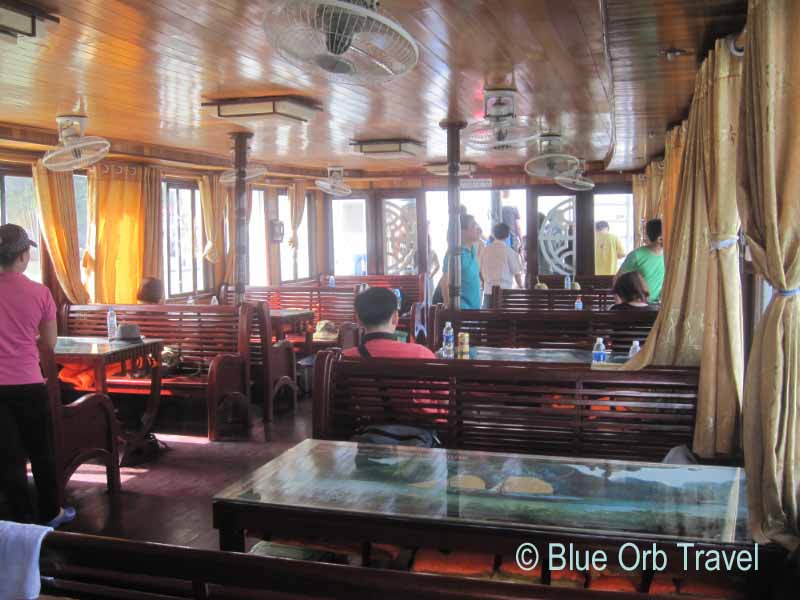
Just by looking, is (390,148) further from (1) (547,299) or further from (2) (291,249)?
(2) (291,249)

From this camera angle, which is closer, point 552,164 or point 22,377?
point 22,377

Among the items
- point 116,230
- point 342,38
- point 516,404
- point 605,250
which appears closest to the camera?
point 342,38

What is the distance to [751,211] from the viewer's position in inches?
88.6

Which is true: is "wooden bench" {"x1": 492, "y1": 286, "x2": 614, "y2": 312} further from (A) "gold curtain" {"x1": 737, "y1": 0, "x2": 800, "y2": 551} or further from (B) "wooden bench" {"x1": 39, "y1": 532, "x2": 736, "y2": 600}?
(B) "wooden bench" {"x1": 39, "y1": 532, "x2": 736, "y2": 600}

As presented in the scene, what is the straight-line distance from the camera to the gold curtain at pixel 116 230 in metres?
8.56

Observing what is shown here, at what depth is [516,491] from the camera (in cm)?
220

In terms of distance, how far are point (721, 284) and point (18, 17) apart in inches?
141

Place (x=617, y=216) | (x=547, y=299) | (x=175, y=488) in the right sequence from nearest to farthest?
1. (x=175, y=488)
2. (x=547, y=299)
3. (x=617, y=216)

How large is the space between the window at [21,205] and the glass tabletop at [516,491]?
6165mm

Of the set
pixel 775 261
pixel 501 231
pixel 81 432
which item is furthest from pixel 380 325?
pixel 501 231

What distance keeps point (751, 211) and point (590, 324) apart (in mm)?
3231

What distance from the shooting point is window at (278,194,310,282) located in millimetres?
13219

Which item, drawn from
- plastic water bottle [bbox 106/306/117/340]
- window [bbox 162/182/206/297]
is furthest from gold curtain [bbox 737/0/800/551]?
window [bbox 162/182/206/297]

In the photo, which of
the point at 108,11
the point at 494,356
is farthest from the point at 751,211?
the point at 108,11
